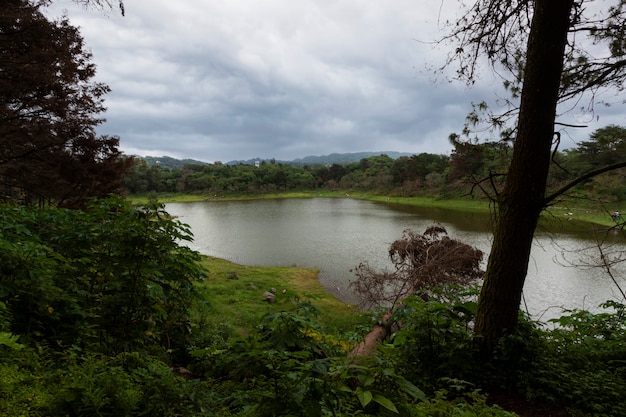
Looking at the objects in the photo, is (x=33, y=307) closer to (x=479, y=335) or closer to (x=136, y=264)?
(x=136, y=264)

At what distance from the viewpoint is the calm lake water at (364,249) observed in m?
12.6

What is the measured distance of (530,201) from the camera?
3.21 m

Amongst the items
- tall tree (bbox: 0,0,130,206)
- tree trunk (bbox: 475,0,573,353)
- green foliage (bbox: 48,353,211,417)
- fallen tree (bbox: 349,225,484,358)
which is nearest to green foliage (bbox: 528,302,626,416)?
tree trunk (bbox: 475,0,573,353)

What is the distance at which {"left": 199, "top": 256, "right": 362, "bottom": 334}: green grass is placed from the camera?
30.7 feet

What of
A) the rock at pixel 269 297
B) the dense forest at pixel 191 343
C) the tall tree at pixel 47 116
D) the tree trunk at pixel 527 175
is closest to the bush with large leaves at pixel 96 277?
the dense forest at pixel 191 343

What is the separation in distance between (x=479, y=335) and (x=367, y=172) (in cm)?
8119

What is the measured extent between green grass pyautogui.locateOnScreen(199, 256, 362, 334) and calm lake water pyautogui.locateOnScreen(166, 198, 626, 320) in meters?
1.32

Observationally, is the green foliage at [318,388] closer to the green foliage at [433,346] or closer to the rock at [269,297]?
the green foliage at [433,346]

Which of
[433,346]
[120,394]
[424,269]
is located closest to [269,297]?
[424,269]

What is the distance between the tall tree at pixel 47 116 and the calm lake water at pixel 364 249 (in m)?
3.69

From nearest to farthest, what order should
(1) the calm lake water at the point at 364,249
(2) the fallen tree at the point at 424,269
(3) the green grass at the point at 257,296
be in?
(3) the green grass at the point at 257,296, (2) the fallen tree at the point at 424,269, (1) the calm lake water at the point at 364,249

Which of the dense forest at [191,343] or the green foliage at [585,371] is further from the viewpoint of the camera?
the green foliage at [585,371]

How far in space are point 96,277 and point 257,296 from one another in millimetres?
9555

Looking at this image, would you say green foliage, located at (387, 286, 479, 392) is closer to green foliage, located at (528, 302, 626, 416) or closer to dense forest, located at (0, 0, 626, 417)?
dense forest, located at (0, 0, 626, 417)
